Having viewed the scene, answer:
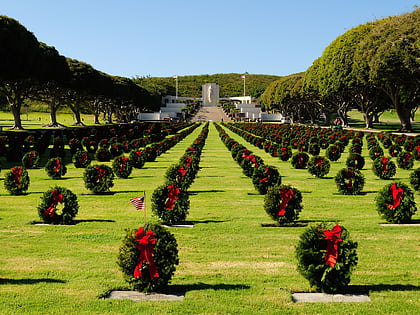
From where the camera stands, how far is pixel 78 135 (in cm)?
4856

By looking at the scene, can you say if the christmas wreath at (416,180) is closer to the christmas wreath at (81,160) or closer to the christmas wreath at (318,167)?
the christmas wreath at (318,167)

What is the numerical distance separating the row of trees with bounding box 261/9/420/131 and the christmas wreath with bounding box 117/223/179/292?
48.0 metres

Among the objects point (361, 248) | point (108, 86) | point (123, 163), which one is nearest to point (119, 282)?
point (361, 248)

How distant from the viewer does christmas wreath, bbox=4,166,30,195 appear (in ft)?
60.9

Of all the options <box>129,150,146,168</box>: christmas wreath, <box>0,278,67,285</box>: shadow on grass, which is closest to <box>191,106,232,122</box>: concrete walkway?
<box>129,150,146,168</box>: christmas wreath

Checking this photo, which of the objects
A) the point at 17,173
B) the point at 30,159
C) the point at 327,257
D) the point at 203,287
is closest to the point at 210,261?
the point at 203,287

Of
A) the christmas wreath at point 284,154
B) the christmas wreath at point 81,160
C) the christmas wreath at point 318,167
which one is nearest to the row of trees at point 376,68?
the christmas wreath at point 284,154

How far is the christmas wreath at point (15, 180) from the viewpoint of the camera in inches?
731

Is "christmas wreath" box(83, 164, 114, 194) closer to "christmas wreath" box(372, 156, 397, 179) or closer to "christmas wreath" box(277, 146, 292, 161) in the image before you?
"christmas wreath" box(372, 156, 397, 179)

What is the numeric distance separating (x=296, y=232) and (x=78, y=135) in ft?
129

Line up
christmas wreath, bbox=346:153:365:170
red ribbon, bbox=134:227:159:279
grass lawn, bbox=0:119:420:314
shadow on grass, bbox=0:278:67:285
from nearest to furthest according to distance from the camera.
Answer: grass lawn, bbox=0:119:420:314 < red ribbon, bbox=134:227:159:279 < shadow on grass, bbox=0:278:67:285 < christmas wreath, bbox=346:153:365:170

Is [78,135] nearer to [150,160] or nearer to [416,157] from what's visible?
[150,160]

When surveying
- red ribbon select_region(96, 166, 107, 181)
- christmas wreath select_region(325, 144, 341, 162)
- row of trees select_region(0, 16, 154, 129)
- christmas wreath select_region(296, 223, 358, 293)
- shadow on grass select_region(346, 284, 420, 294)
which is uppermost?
row of trees select_region(0, 16, 154, 129)

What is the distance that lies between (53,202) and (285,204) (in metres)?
6.11
